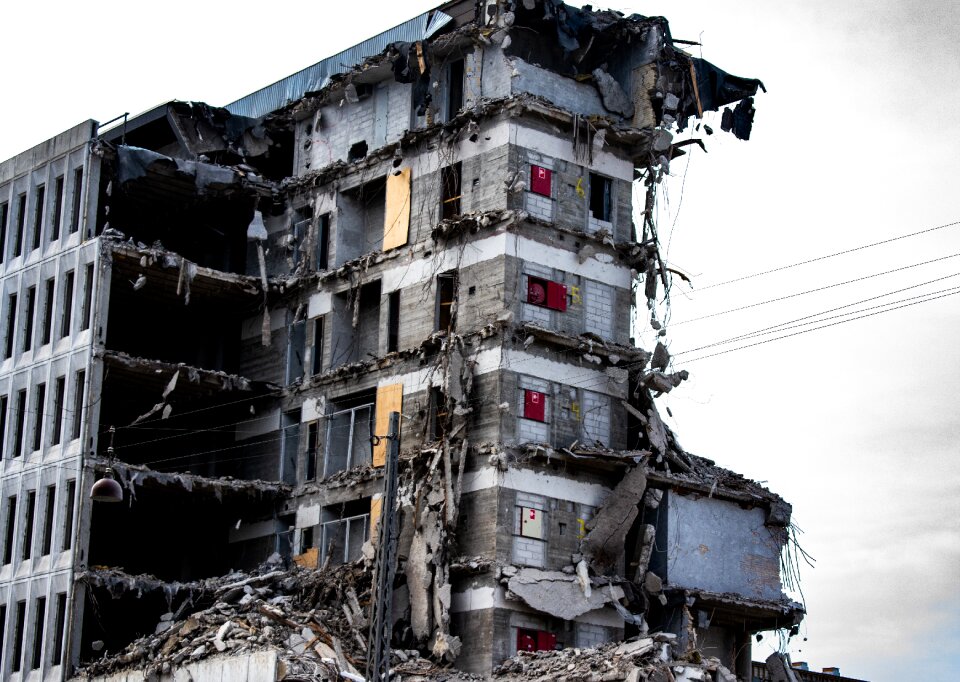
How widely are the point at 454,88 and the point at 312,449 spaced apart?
11.9 meters

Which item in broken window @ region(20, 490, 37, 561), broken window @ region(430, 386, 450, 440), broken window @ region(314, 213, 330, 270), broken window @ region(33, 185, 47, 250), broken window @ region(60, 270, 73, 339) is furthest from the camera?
broken window @ region(33, 185, 47, 250)

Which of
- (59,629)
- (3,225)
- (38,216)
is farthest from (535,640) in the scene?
(3,225)

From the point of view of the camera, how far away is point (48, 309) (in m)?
56.2

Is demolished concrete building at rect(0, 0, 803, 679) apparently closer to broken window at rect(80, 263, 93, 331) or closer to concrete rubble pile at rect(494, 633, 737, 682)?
broken window at rect(80, 263, 93, 331)

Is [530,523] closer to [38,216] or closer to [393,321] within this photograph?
[393,321]

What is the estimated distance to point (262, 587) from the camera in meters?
50.7

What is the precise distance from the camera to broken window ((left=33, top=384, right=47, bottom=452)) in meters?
54.8

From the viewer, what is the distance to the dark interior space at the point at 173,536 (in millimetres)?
55500

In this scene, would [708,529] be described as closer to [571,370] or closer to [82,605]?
→ [571,370]

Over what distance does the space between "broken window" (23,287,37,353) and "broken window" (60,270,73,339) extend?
163cm

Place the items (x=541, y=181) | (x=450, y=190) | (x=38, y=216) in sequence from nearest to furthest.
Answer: (x=541, y=181) < (x=450, y=190) < (x=38, y=216)

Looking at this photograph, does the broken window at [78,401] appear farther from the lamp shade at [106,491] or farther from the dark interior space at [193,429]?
the lamp shade at [106,491]

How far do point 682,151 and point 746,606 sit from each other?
1393 centimetres

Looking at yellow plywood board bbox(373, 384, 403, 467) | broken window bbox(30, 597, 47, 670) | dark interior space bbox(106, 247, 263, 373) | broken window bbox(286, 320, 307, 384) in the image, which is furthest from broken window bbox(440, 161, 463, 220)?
broken window bbox(30, 597, 47, 670)
